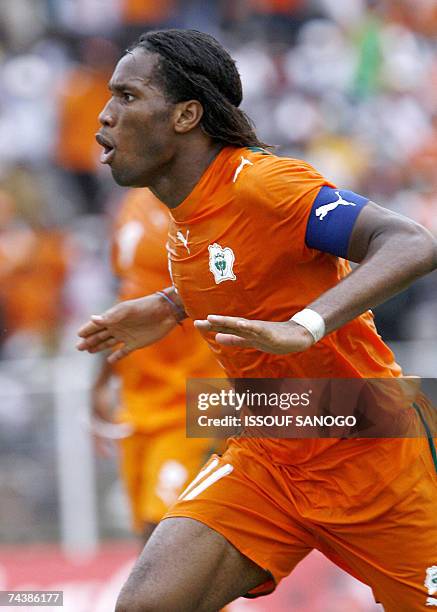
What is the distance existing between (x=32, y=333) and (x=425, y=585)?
5.90 m

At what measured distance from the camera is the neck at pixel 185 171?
4.06 meters

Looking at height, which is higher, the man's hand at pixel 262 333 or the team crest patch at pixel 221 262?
the team crest patch at pixel 221 262

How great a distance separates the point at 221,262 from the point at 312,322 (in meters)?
0.64

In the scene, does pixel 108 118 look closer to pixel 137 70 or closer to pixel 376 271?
pixel 137 70

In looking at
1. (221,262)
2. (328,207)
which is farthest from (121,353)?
(328,207)

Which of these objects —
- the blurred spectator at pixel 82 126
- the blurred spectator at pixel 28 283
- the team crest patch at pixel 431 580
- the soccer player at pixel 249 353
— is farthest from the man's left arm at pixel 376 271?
the blurred spectator at pixel 82 126

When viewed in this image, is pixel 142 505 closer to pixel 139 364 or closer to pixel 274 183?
pixel 139 364

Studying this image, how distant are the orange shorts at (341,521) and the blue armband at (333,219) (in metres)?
0.85

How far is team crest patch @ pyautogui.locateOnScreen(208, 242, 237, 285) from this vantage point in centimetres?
389

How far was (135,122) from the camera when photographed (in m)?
3.98

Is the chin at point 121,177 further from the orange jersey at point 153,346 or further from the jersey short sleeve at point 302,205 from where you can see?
the orange jersey at point 153,346

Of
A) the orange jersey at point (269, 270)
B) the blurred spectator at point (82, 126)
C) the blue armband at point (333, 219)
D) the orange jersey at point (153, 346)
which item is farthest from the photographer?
the blurred spectator at point (82, 126)

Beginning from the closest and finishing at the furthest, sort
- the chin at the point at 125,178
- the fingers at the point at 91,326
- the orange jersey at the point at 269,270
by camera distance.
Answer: the orange jersey at the point at 269,270 < the chin at the point at 125,178 < the fingers at the point at 91,326

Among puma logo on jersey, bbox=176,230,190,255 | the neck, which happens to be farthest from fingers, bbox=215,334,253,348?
the neck
